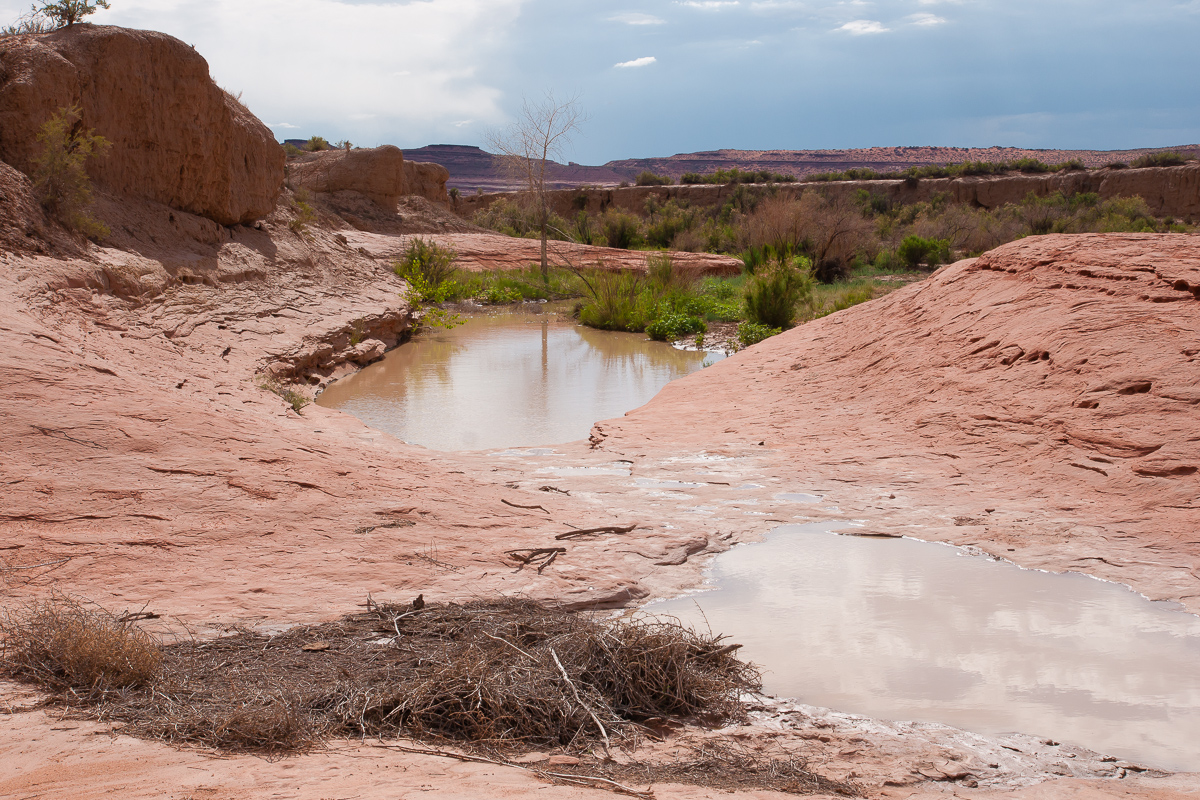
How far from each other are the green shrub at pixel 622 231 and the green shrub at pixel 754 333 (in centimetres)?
1788

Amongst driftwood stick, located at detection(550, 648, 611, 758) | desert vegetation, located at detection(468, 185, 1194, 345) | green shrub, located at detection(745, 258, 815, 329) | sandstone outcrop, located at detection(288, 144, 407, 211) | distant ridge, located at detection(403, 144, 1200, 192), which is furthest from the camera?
distant ridge, located at detection(403, 144, 1200, 192)

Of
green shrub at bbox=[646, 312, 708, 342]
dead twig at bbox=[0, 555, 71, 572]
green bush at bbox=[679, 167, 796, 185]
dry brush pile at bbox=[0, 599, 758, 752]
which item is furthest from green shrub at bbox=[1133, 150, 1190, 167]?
dead twig at bbox=[0, 555, 71, 572]

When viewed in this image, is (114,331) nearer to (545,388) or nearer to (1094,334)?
(545,388)

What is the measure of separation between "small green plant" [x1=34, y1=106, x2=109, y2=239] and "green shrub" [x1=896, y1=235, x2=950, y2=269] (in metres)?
20.0

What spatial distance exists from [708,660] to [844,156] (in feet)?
334

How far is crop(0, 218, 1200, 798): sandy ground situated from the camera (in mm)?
2895

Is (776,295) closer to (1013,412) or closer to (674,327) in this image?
(674,327)

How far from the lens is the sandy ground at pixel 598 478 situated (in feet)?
9.50

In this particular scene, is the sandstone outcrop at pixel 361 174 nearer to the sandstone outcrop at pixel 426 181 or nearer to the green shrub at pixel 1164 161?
the sandstone outcrop at pixel 426 181

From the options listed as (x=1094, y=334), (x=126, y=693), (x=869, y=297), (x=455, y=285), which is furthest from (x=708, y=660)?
(x=455, y=285)

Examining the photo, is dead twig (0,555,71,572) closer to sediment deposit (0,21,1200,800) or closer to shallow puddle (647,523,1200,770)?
sediment deposit (0,21,1200,800)

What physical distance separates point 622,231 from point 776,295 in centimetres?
1878

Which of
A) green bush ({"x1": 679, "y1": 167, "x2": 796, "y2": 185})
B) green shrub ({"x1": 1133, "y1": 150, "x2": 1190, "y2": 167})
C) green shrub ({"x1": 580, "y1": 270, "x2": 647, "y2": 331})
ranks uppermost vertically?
→ green bush ({"x1": 679, "y1": 167, "x2": 796, "y2": 185})

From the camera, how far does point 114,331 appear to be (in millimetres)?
8375
